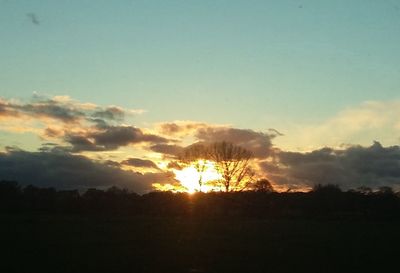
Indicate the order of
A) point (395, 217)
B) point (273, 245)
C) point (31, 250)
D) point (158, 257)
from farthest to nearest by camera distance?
point (395, 217) < point (273, 245) < point (31, 250) < point (158, 257)

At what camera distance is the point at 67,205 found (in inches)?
3740

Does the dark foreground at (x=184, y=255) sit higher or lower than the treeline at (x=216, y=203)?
lower

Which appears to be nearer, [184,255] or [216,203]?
[184,255]

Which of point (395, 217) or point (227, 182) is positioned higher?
point (227, 182)

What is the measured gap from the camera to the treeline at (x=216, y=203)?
88.8 metres

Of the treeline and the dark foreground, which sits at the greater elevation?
the treeline

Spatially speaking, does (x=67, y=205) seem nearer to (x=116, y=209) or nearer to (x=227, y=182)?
(x=116, y=209)

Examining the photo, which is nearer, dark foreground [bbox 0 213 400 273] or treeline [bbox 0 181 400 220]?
dark foreground [bbox 0 213 400 273]

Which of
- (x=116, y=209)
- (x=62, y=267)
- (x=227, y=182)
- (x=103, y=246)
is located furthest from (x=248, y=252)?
(x=116, y=209)

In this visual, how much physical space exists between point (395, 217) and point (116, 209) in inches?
1695

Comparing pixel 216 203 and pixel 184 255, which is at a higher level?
pixel 216 203

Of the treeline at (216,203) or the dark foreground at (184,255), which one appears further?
the treeline at (216,203)

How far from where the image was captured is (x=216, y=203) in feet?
292

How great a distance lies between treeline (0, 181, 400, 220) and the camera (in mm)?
88812
